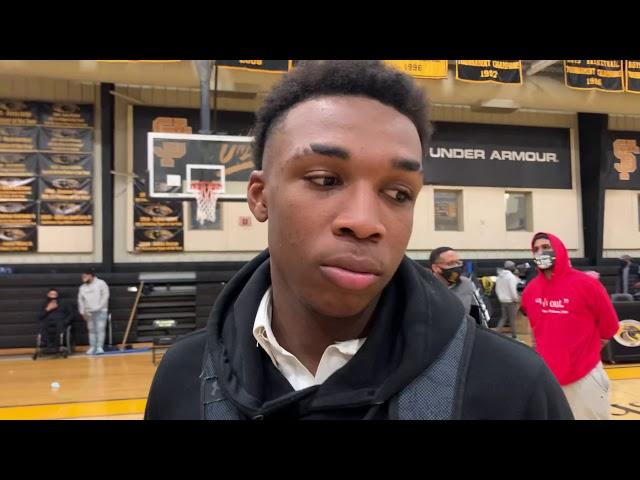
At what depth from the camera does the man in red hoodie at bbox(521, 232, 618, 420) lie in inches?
121

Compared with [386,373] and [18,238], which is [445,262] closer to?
[386,373]

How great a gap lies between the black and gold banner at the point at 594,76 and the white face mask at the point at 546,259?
782 cm

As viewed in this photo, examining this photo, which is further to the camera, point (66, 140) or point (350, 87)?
point (66, 140)

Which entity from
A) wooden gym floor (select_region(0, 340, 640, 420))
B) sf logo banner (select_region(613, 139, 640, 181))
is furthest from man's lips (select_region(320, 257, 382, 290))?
sf logo banner (select_region(613, 139, 640, 181))

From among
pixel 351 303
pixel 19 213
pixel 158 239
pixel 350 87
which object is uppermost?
pixel 19 213

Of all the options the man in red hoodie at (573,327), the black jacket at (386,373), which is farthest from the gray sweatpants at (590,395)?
the black jacket at (386,373)

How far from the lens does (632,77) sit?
9586 millimetres

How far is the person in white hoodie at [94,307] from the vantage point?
28.2ft

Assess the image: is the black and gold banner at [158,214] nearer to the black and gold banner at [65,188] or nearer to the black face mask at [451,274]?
the black and gold banner at [65,188]

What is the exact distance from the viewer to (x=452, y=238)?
437 inches

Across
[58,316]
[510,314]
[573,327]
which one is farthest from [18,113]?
[510,314]

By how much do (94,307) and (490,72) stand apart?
30.0 feet
